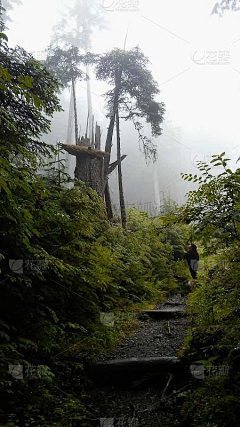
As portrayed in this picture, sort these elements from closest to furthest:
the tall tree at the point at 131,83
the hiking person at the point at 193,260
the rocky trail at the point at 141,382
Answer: the rocky trail at the point at 141,382
the hiking person at the point at 193,260
the tall tree at the point at 131,83

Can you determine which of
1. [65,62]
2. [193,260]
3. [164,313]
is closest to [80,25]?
[65,62]

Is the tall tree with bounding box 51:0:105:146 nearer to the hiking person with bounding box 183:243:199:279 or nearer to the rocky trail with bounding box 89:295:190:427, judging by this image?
the hiking person with bounding box 183:243:199:279

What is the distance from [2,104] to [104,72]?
36.8 feet

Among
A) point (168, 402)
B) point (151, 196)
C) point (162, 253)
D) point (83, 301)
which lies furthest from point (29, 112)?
point (151, 196)

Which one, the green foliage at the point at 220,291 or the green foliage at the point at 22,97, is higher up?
the green foliage at the point at 22,97

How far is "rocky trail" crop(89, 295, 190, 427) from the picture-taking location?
3.38 m

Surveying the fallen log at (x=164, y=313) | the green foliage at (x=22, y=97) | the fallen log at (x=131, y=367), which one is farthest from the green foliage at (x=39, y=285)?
the fallen log at (x=164, y=313)

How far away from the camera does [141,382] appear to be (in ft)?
13.7

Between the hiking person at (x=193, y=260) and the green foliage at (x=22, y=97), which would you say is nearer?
the green foliage at (x=22, y=97)

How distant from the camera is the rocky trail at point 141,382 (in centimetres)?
338

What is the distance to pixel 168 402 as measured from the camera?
360 centimetres

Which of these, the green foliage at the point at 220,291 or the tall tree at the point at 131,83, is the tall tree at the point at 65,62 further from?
the green foliage at the point at 220,291

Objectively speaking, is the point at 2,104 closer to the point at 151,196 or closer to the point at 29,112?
the point at 29,112

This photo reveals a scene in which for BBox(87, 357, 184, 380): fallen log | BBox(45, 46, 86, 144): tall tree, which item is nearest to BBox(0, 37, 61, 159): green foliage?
BBox(87, 357, 184, 380): fallen log
